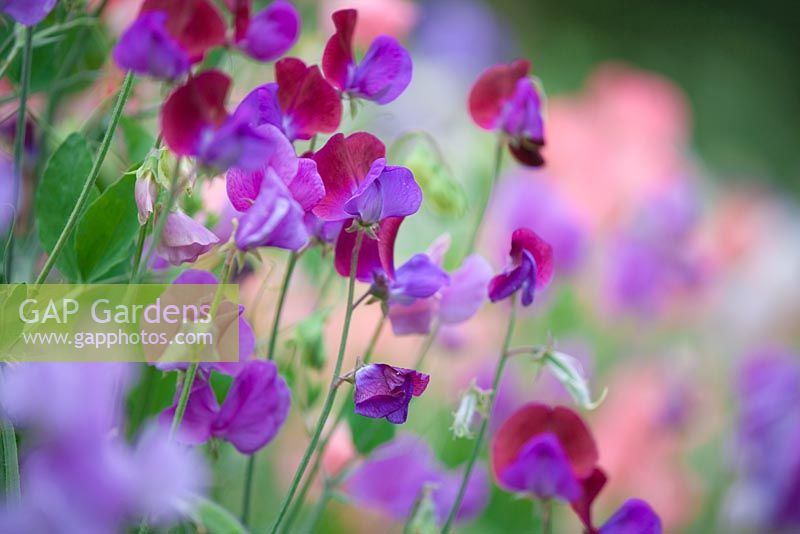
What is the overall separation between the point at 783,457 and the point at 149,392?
678 mm

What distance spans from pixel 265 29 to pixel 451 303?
0.55ft

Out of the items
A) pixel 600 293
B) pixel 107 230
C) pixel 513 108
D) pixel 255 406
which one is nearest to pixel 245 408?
pixel 255 406

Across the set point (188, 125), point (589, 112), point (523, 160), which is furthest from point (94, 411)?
point (589, 112)

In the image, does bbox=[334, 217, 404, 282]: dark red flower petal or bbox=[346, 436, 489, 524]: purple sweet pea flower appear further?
bbox=[346, 436, 489, 524]: purple sweet pea flower

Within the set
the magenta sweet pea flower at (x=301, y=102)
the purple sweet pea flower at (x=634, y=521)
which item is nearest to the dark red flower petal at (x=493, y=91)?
the magenta sweet pea flower at (x=301, y=102)

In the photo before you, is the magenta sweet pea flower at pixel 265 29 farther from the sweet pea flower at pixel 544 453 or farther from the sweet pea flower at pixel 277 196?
the sweet pea flower at pixel 544 453

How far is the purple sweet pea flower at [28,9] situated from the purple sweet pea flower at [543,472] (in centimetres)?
29

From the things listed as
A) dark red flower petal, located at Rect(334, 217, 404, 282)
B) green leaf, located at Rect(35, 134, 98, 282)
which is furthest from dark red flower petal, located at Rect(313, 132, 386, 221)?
green leaf, located at Rect(35, 134, 98, 282)

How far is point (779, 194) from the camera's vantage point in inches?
113

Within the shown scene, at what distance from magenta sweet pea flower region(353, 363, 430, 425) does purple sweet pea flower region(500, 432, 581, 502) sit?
92 mm

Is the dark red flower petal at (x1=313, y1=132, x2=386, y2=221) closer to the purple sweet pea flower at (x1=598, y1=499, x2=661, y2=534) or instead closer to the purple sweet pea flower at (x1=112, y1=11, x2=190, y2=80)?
the purple sweet pea flower at (x1=112, y1=11, x2=190, y2=80)

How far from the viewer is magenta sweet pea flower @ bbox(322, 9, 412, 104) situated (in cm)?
43

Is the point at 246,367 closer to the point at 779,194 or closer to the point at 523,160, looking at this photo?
the point at 523,160

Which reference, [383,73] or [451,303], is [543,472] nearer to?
[451,303]
